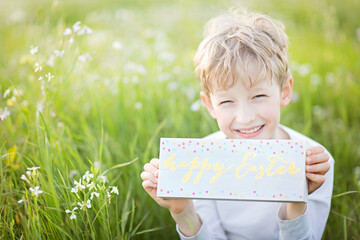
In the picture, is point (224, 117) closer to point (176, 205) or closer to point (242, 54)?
point (242, 54)

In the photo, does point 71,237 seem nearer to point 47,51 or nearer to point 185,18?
point 47,51

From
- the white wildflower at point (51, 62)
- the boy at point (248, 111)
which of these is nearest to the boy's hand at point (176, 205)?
the boy at point (248, 111)

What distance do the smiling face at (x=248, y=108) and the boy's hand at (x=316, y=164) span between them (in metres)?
0.31

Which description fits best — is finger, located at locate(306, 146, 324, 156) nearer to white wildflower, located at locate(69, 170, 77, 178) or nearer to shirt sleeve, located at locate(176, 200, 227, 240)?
shirt sleeve, located at locate(176, 200, 227, 240)

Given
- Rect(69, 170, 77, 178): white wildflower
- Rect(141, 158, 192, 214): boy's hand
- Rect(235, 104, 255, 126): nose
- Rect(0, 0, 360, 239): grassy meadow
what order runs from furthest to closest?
Rect(69, 170, 77, 178): white wildflower, Rect(0, 0, 360, 239): grassy meadow, Rect(235, 104, 255, 126): nose, Rect(141, 158, 192, 214): boy's hand

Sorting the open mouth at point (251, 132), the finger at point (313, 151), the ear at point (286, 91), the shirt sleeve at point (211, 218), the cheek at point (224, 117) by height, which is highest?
the ear at point (286, 91)

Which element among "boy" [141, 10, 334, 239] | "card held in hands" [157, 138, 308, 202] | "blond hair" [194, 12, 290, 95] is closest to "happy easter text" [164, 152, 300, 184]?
"card held in hands" [157, 138, 308, 202]

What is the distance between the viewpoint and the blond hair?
173 centimetres

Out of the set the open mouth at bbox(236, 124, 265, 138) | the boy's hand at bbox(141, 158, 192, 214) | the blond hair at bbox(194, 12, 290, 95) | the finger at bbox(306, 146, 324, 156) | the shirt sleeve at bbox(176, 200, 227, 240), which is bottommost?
the shirt sleeve at bbox(176, 200, 227, 240)

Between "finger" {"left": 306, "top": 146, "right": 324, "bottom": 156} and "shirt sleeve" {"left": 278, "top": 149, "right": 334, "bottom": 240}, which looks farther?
"shirt sleeve" {"left": 278, "top": 149, "right": 334, "bottom": 240}

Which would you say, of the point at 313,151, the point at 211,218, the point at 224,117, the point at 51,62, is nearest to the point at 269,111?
the point at 224,117

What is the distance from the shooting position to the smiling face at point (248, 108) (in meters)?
1.72

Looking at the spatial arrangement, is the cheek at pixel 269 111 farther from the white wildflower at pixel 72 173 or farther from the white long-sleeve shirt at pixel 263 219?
the white wildflower at pixel 72 173

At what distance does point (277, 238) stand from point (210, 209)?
1.19 ft
